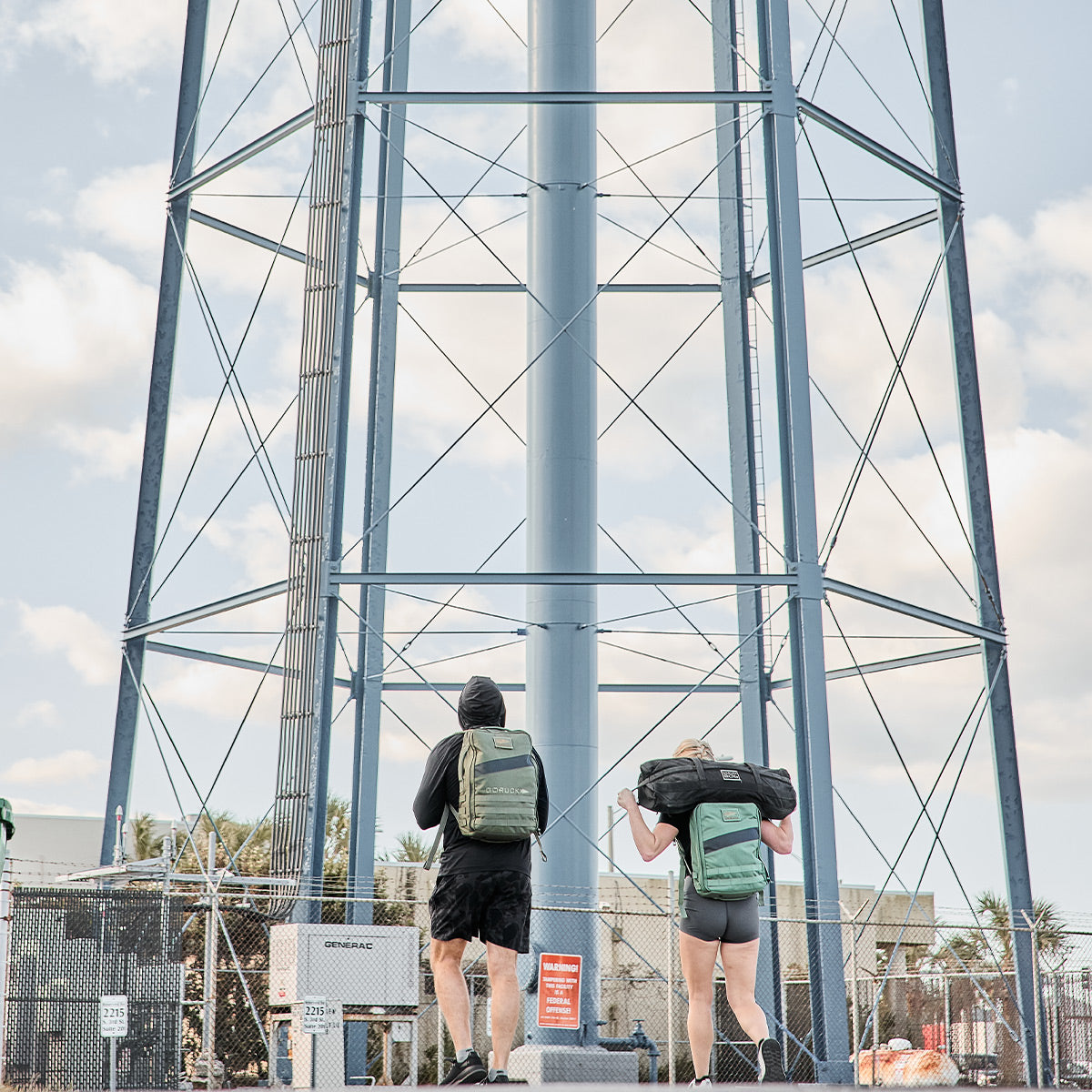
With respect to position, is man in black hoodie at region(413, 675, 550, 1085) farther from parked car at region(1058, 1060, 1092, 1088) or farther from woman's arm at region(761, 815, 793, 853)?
parked car at region(1058, 1060, 1092, 1088)

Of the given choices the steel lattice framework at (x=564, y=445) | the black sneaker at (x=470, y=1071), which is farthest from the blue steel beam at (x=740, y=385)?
the black sneaker at (x=470, y=1071)

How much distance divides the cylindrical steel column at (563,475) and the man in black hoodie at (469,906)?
30.1ft

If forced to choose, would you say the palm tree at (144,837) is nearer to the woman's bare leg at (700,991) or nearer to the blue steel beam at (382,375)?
the blue steel beam at (382,375)

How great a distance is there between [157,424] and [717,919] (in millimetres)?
12308

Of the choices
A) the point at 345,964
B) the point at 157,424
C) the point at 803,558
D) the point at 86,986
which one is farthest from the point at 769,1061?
the point at 157,424

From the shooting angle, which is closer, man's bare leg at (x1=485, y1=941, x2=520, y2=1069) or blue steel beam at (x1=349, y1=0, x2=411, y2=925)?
man's bare leg at (x1=485, y1=941, x2=520, y2=1069)

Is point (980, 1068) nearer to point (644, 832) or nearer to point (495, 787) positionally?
point (644, 832)

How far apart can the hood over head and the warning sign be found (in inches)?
363

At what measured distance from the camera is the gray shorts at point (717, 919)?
771 cm

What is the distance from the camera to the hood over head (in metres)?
7.80

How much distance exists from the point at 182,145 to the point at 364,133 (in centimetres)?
342

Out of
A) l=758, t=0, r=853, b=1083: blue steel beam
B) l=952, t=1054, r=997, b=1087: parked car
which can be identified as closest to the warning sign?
l=758, t=0, r=853, b=1083: blue steel beam

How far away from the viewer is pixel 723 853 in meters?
7.64

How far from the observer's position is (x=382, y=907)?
958 inches
